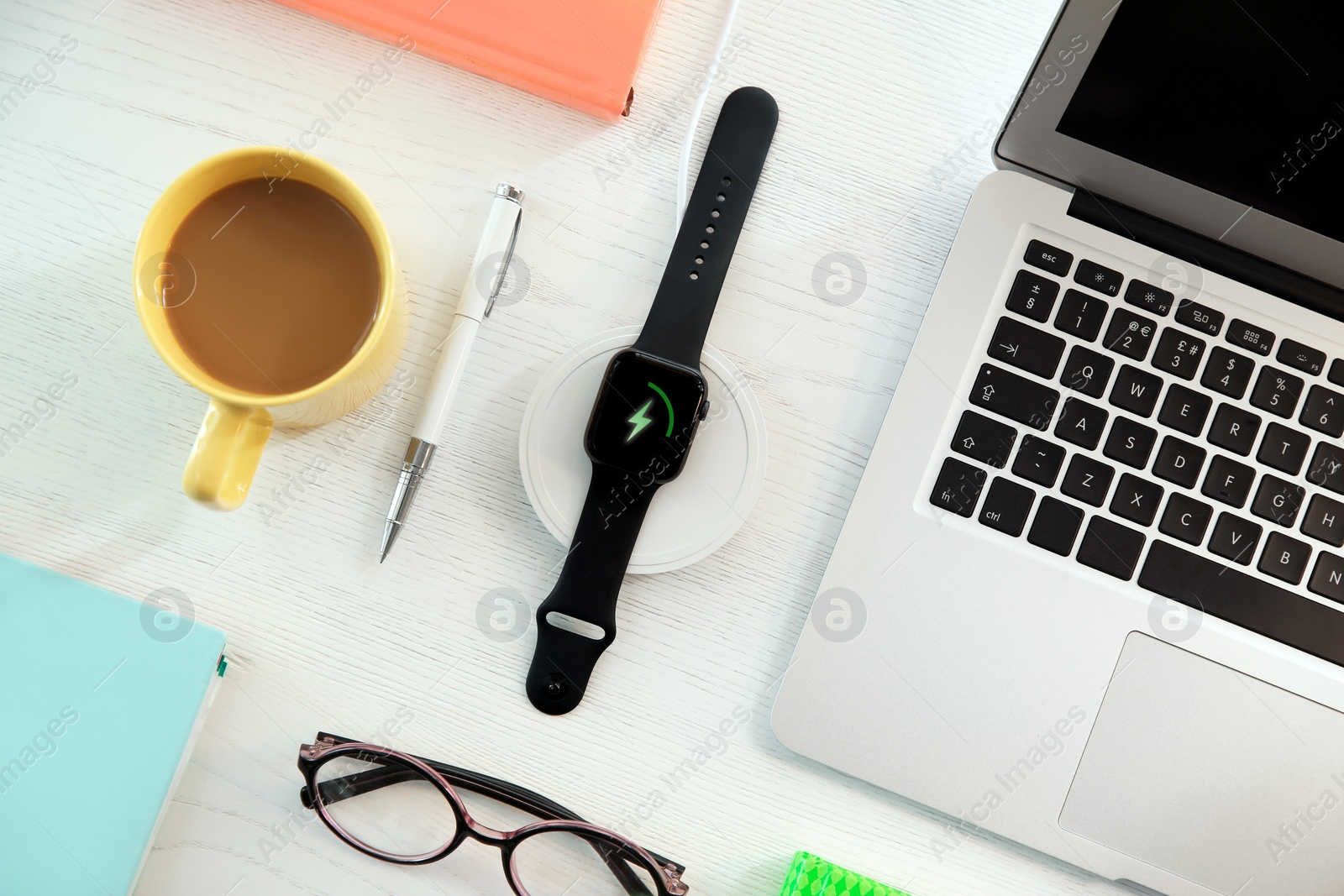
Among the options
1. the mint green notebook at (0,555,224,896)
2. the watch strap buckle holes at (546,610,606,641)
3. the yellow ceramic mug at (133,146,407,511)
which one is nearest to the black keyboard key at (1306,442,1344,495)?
the watch strap buckle holes at (546,610,606,641)

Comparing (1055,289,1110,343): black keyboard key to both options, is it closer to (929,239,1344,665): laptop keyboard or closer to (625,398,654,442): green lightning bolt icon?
(929,239,1344,665): laptop keyboard

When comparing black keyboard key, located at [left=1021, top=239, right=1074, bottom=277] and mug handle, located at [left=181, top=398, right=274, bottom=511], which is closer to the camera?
mug handle, located at [left=181, top=398, right=274, bottom=511]

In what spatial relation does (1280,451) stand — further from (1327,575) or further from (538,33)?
(538,33)

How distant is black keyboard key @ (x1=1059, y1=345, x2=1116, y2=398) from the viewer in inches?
19.9

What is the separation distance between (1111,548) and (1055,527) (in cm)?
4

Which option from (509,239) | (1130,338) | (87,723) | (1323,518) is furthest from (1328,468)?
(87,723)

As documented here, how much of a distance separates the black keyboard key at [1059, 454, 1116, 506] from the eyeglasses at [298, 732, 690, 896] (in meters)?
0.33

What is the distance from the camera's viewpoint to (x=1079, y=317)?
510 mm

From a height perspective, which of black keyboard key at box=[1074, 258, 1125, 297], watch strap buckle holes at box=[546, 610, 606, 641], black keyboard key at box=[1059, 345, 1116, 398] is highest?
black keyboard key at box=[1074, 258, 1125, 297]

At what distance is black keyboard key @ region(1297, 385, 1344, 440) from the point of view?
515 mm

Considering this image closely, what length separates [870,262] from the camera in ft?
1.82

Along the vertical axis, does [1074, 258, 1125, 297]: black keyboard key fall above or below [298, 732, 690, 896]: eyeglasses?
above

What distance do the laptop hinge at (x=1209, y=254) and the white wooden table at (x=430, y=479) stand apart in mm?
120

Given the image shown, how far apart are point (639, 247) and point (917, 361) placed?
191 millimetres
